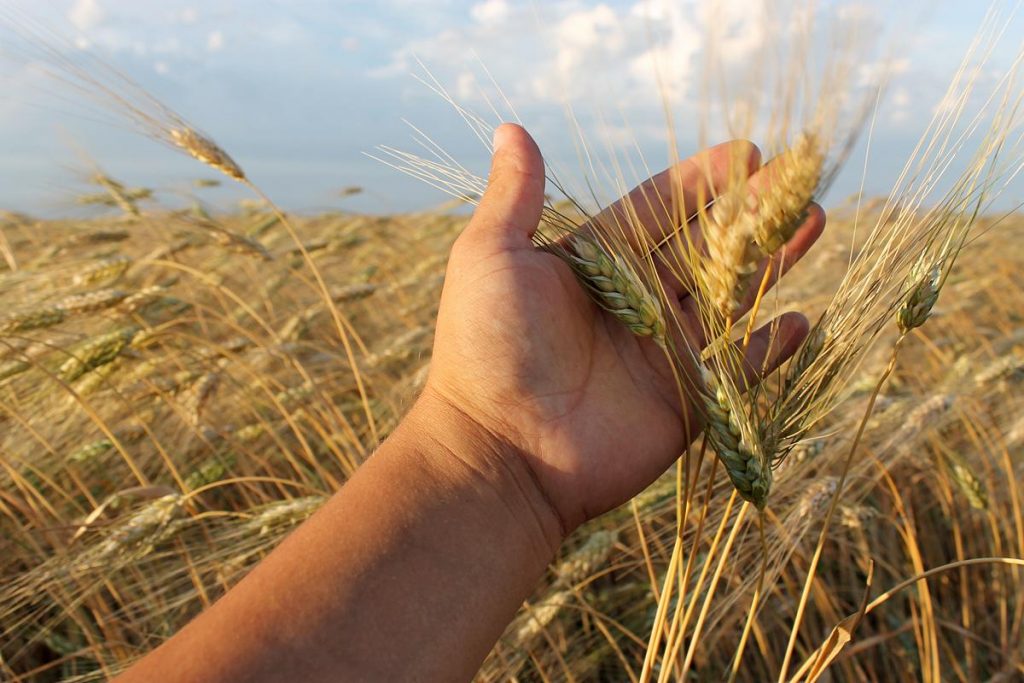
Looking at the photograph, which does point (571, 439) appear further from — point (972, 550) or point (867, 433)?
point (972, 550)

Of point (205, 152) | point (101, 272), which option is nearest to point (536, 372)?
point (205, 152)

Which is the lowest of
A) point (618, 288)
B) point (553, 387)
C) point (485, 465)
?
point (485, 465)

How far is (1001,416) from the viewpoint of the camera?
273cm

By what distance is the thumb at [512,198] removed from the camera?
46.1 inches

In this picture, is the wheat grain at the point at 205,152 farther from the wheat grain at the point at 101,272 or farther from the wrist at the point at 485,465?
the wrist at the point at 485,465

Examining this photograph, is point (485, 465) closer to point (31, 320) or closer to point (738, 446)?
point (738, 446)

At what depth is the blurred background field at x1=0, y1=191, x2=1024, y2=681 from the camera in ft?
5.30

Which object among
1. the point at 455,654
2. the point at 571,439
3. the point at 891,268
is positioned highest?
the point at 891,268

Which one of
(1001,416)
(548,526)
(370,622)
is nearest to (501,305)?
(548,526)

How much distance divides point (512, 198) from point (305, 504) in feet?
2.61

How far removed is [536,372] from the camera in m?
1.15

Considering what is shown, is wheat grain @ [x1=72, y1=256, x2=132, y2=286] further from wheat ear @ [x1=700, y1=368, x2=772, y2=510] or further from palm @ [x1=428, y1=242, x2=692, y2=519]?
wheat ear @ [x1=700, y1=368, x2=772, y2=510]

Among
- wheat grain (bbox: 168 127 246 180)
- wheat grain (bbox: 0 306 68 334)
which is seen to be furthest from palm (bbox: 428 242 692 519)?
wheat grain (bbox: 0 306 68 334)

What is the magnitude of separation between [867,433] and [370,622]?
1.55 metres
